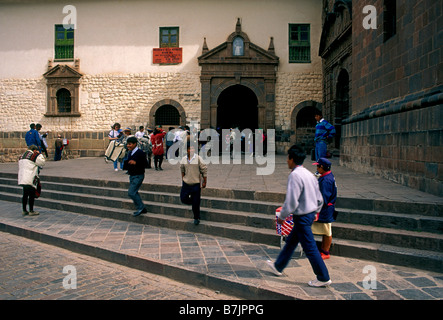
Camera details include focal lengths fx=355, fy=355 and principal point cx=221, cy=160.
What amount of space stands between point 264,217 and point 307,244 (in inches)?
92.0

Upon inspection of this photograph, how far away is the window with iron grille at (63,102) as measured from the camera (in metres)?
20.2

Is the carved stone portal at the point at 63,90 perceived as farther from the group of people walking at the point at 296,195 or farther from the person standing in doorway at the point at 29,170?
the group of people walking at the point at 296,195

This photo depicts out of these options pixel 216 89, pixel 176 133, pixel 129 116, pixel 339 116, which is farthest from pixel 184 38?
pixel 339 116

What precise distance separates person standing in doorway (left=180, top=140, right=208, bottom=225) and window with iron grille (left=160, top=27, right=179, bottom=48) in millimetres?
13801

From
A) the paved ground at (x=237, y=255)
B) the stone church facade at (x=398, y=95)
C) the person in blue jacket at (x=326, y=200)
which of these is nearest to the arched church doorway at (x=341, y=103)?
the stone church facade at (x=398, y=95)

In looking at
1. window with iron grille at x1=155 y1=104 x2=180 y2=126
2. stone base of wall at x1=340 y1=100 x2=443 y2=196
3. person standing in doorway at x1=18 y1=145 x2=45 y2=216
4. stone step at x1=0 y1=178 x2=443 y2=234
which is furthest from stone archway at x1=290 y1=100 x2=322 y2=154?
person standing in doorway at x1=18 y1=145 x2=45 y2=216

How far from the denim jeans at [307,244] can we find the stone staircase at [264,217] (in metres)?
1.34

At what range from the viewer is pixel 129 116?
762 inches

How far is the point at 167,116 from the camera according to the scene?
19.2m

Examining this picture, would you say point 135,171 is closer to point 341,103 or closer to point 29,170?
point 29,170

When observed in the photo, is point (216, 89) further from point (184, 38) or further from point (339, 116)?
point (339, 116)

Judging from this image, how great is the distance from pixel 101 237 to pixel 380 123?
6.80m
